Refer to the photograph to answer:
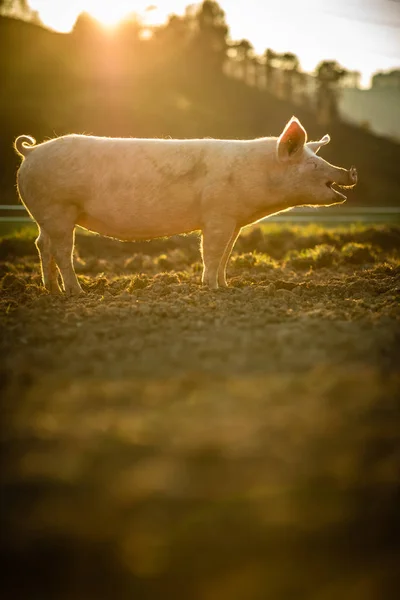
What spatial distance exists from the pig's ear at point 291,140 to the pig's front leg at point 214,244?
0.81 meters

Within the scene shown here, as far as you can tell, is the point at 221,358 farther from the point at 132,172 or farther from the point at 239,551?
the point at 132,172

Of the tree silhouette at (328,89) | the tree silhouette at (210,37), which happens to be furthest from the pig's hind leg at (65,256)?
the tree silhouette at (210,37)

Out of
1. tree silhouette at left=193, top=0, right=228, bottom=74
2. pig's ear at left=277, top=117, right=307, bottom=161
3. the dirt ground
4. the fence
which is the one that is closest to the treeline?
tree silhouette at left=193, top=0, right=228, bottom=74

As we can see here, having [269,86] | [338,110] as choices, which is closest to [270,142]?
[338,110]

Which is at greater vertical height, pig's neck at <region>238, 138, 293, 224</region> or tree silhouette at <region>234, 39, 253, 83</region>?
tree silhouette at <region>234, 39, 253, 83</region>

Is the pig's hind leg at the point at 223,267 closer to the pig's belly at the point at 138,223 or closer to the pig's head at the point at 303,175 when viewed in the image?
the pig's belly at the point at 138,223

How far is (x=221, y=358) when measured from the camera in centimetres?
398

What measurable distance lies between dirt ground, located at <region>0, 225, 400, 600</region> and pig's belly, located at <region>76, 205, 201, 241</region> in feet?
6.00

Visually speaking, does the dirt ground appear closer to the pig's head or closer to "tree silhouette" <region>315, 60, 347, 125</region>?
the pig's head

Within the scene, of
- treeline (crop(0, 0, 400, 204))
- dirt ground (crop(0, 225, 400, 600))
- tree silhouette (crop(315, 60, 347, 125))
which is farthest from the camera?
tree silhouette (crop(315, 60, 347, 125))

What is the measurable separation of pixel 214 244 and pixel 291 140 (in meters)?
1.22

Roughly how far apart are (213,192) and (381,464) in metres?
4.50

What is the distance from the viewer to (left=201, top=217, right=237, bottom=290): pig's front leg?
691cm

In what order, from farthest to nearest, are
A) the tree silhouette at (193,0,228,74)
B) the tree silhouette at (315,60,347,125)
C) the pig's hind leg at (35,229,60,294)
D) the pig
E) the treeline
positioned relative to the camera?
the tree silhouette at (193,0,228,74) → the tree silhouette at (315,60,347,125) → the treeline → the pig's hind leg at (35,229,60,294) → the pig
